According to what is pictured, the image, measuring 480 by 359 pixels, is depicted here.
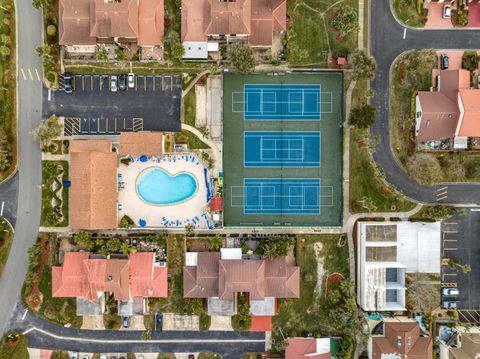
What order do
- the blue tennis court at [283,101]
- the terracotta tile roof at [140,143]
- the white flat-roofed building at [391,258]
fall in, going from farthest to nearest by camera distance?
the blue tennis court at [283,101]
the white flat-roofed building at [391,258]
the terracotta tile roof at [140,143]

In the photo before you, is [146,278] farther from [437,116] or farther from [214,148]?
[437,116]

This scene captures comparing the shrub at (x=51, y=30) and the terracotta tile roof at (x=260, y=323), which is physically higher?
the shrub at (x=51, y=30)

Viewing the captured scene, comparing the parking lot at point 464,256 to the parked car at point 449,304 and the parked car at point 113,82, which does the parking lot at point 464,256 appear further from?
the parked car at point 113,82

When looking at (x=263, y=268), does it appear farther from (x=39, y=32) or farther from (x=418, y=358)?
(x=39, y=32)

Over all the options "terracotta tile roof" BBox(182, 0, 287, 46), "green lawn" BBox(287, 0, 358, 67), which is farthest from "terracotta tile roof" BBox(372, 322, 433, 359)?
"terracotta tile roof" BBox(182, 0, 287, 46)

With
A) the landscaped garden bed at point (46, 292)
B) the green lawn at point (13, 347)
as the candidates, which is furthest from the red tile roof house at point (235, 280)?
the green lawn at point (13, 347)

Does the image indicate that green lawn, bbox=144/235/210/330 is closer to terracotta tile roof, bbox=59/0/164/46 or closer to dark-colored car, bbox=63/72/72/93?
dark-colored car, bbox=63/72/72/93

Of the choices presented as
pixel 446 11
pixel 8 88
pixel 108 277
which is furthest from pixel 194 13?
pixel 108 277

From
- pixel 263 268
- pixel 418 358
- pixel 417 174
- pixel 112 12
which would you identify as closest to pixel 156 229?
pixel 263 268
